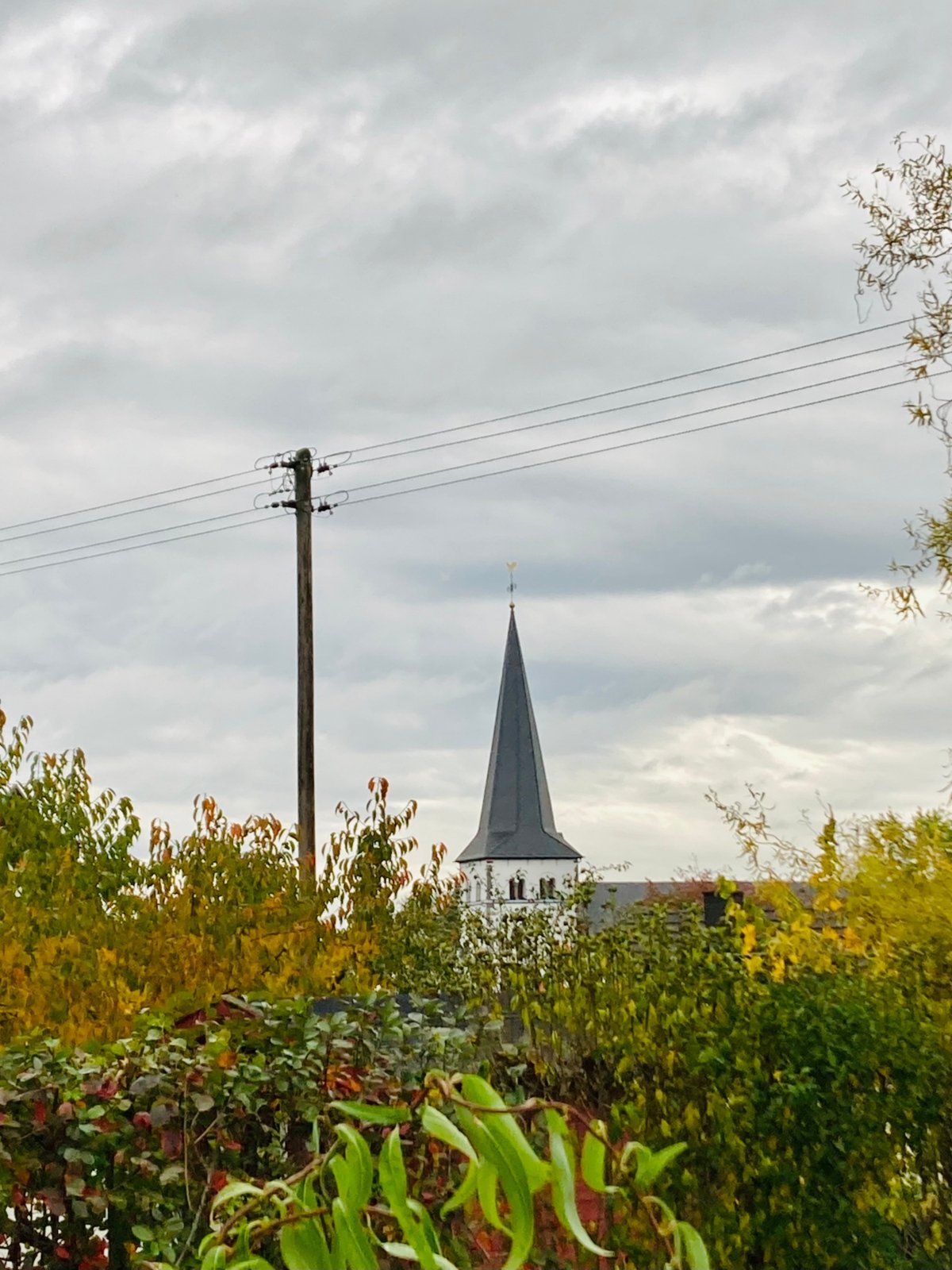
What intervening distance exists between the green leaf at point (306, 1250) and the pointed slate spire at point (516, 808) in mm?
57946

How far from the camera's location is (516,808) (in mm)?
62000

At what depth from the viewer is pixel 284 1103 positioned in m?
4.29

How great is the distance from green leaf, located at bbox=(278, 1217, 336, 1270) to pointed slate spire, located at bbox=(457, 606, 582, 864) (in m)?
57.9

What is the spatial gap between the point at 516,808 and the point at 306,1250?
61.0m

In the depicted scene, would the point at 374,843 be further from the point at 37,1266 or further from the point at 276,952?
the point at 37,1266

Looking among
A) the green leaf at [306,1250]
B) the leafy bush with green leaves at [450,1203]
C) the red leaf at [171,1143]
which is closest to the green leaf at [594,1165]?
the leafy bush with green leaves at [450,1203]

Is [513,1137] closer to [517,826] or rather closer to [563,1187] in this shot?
[563,1187]

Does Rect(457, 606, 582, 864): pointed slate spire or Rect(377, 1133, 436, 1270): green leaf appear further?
Rect(457, 606, 582, 864): pointed slate spire

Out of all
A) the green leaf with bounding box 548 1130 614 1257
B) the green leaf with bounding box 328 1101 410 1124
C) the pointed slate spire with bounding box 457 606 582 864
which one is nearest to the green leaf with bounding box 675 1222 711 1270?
the green leaf with bounding box 548 1130 614 1257

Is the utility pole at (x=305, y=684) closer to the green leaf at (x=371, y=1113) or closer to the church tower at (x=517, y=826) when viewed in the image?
the green leaf at (x=371, y=1113)

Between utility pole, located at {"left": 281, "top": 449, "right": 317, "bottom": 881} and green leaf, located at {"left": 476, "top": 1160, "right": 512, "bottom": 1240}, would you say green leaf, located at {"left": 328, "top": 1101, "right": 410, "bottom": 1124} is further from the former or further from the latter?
utility pole, located at {"left": 281, "top": 449, "right": 317, "bottom": 881}

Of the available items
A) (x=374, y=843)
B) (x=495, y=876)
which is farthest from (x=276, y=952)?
(x=495, y=876)

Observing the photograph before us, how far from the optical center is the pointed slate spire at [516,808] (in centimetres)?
6056

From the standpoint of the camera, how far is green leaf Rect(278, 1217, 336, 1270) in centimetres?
140
